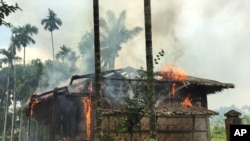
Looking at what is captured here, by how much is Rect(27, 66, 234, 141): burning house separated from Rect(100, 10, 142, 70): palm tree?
25525 millimetres

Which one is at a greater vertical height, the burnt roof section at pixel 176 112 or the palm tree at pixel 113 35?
the palm tree at pixel 113 35

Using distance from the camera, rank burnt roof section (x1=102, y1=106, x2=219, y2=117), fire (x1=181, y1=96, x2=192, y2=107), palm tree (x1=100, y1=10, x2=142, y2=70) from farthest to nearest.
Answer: palm tree (x1=100, y1=10, x2=142, y2=70)
fire (x1=181, y1=96, x2=192, y2=107)
burnt roof section (x1=102, y1=106, x2=219, y2=117)

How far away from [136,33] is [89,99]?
1175 inches

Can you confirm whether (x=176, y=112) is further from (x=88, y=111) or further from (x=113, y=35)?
(x=113, y=35)

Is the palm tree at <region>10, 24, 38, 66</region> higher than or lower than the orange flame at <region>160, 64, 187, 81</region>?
higher

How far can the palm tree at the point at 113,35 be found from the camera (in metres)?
49.5

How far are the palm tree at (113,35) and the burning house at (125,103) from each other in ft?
83.7

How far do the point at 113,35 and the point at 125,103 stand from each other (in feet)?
105

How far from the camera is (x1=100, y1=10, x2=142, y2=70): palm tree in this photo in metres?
49.5

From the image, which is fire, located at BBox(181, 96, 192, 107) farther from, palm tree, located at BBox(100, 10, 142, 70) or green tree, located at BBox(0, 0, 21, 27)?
palm tree, located at BBox(100, 10, 142, 70)

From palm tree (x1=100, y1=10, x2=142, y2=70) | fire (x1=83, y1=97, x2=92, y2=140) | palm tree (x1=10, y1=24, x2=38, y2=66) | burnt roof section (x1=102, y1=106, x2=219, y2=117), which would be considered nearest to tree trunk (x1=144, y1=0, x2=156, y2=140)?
burnt roof section (x1=102, y1=106, x2=219, y2=117)

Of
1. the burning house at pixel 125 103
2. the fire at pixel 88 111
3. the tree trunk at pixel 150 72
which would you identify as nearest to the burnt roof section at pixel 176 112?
the burning house at pixel 125 103

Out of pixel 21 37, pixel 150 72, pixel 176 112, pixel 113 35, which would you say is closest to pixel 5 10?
pixel 150 72

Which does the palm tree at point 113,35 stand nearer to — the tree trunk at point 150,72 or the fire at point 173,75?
the fire at point 173,75
